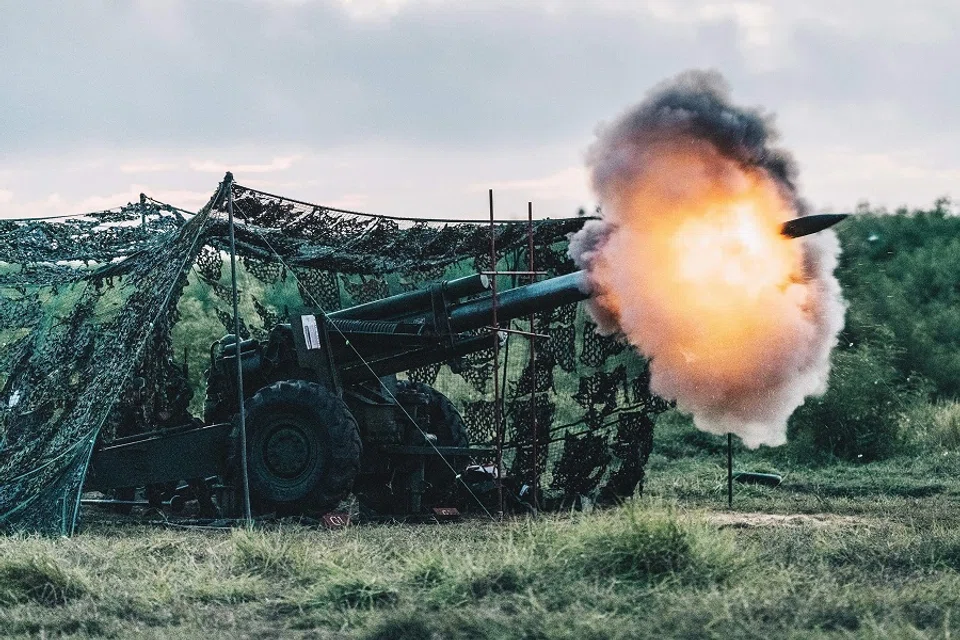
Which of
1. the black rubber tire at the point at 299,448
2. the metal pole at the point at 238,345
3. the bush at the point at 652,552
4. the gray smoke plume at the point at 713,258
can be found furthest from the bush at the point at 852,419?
the bush at the point at 652,552

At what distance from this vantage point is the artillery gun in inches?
563

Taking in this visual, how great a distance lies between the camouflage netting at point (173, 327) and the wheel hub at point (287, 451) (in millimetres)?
1361

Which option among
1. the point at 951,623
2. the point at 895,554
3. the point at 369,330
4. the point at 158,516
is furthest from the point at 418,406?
the point at 951,623

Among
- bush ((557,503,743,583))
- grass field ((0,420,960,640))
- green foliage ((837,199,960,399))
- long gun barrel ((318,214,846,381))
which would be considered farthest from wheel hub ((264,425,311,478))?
green foliage ((837,199,960,399))

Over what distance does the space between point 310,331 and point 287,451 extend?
1335mm

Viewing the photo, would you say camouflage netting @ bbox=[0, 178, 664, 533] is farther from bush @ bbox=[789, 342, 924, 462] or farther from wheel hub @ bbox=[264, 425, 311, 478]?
bush @ bbox=[789, 342, 924, 462]

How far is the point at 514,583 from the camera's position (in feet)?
31.2

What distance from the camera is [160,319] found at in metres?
14.3

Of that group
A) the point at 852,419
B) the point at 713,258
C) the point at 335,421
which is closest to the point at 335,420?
the point at 335,421

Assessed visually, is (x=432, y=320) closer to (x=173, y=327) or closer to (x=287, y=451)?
(x=287, y=451)

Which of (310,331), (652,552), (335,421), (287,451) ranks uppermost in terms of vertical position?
(310,331)

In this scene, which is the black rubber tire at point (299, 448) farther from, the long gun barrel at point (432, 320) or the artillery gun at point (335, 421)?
the long gun barrel at point (432, 320)

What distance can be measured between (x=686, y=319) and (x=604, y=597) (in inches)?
197

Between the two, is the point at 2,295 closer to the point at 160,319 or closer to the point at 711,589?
the point at 160,319
